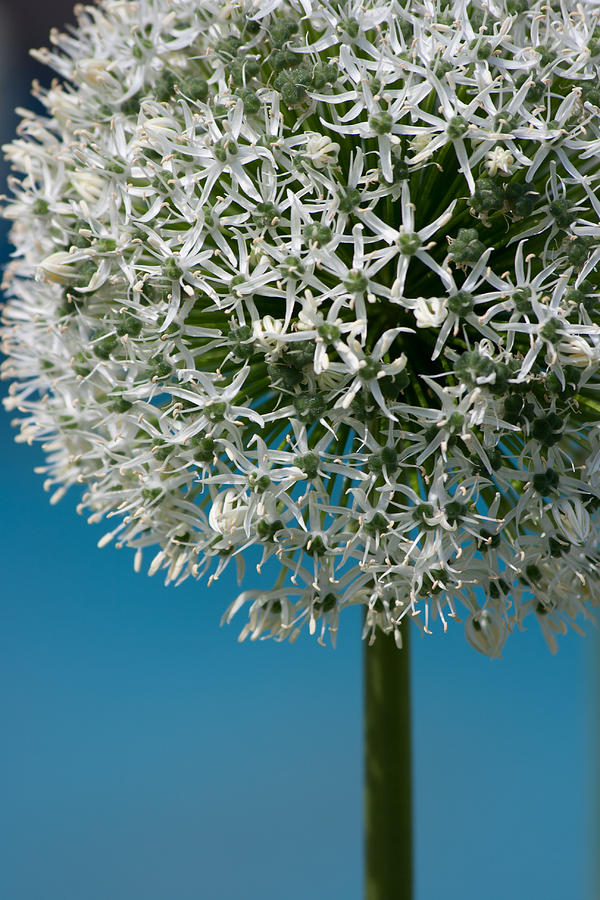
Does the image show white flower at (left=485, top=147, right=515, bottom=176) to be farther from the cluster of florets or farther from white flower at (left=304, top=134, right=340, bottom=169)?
white flower at (left=304, top=134, right=340, bottom=169)

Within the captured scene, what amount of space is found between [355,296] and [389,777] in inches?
23.5

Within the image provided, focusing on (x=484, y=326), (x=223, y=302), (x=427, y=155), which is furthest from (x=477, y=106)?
(x=223, y=302)

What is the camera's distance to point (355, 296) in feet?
3.01

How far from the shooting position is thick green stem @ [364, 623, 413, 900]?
112 cm

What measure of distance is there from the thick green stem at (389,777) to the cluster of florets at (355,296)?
11 centimetres

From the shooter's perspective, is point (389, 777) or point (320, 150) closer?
point (320, 150)

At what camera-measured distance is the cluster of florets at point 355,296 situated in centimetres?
92

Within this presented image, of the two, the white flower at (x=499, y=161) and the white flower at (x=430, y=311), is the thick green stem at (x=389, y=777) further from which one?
the white flower at (x=499, y=161)

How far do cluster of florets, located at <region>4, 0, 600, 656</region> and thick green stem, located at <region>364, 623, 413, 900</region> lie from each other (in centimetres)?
11

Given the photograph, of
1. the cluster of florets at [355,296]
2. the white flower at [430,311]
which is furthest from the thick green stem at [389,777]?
the white flower at [430,311]

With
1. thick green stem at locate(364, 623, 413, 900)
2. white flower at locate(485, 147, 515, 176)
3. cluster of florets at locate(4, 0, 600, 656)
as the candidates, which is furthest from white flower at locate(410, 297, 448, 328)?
thick green stem at locate(364, 623, 413, 900)

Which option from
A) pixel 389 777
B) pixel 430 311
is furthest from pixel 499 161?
pixel 389 777

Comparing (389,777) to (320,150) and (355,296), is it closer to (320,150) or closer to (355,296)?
(355,296)

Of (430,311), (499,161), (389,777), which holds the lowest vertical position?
(389,777)
